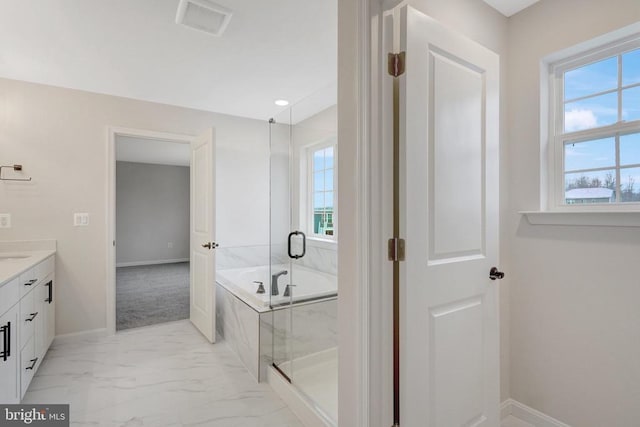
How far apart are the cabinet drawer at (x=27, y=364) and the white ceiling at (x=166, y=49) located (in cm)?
205

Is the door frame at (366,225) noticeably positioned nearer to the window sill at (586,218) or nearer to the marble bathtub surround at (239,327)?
the window sill at (586,218)

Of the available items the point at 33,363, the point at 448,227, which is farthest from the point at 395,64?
the point at 33,363

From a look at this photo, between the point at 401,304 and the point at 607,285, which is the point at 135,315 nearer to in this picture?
the point at 401,304

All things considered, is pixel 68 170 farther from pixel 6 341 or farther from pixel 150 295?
pixel 150 295

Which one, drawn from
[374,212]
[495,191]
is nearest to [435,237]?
[374,212]

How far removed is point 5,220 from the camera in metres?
2.75

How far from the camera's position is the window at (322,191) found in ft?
7.66

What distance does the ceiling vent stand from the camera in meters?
1.80

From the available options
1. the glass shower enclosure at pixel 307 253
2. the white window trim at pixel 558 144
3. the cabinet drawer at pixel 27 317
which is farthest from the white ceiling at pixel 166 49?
the cabinet drawer at pixel 27 317

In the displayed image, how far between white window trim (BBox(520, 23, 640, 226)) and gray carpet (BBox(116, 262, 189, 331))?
146 inches

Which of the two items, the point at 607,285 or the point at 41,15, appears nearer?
the point at 607,285

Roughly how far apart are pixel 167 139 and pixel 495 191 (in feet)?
10.6

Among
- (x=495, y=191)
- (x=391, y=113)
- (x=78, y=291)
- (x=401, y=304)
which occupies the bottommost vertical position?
(x=78, y=291)

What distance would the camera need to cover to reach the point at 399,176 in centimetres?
121
